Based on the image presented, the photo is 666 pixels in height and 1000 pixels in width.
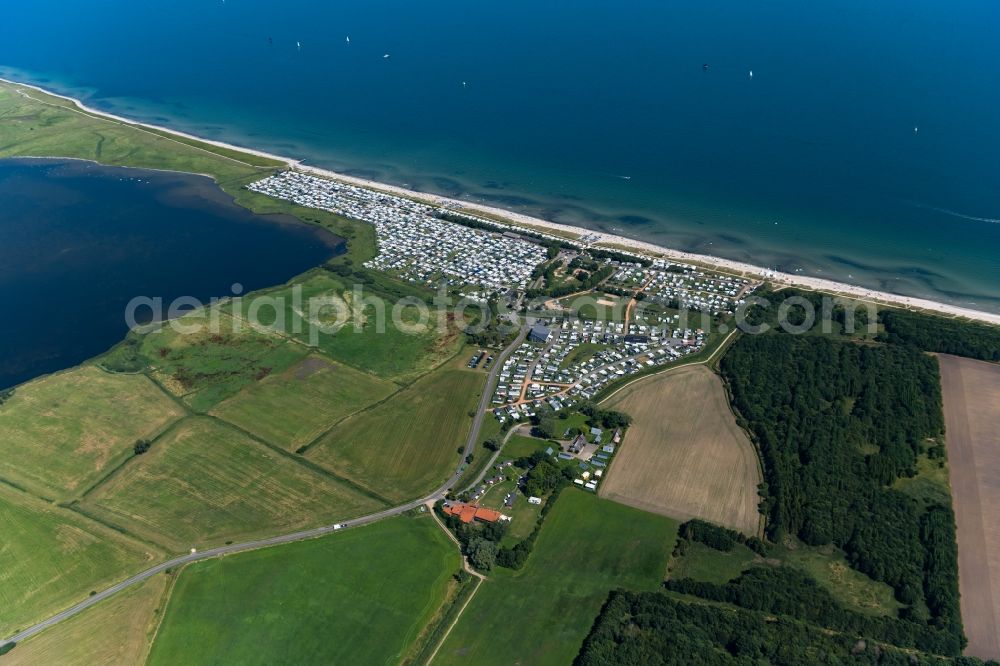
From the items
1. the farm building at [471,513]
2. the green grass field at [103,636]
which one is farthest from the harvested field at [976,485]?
the green grass field at [103,636]

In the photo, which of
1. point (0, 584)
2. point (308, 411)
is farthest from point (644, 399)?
point (0, 584)

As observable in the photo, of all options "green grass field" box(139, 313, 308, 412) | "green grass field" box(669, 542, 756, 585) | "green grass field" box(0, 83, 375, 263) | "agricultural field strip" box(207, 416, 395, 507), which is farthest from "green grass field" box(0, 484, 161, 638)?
"green grass field" box(0, 83, 375, 263)

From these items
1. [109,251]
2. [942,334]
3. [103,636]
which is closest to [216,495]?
[103,636]

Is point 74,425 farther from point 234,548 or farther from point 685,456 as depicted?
point 685,456

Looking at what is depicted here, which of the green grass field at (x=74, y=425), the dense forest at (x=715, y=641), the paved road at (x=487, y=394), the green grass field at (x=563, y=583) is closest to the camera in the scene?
the dense forest at (x=715, y=641)

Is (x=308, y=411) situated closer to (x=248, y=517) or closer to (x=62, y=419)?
(x=248, y=517)

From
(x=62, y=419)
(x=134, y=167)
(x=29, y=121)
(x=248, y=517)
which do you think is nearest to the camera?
(x=248, y=517)

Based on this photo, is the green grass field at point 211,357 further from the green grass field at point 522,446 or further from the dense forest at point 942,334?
the dense forest at point 942,334
